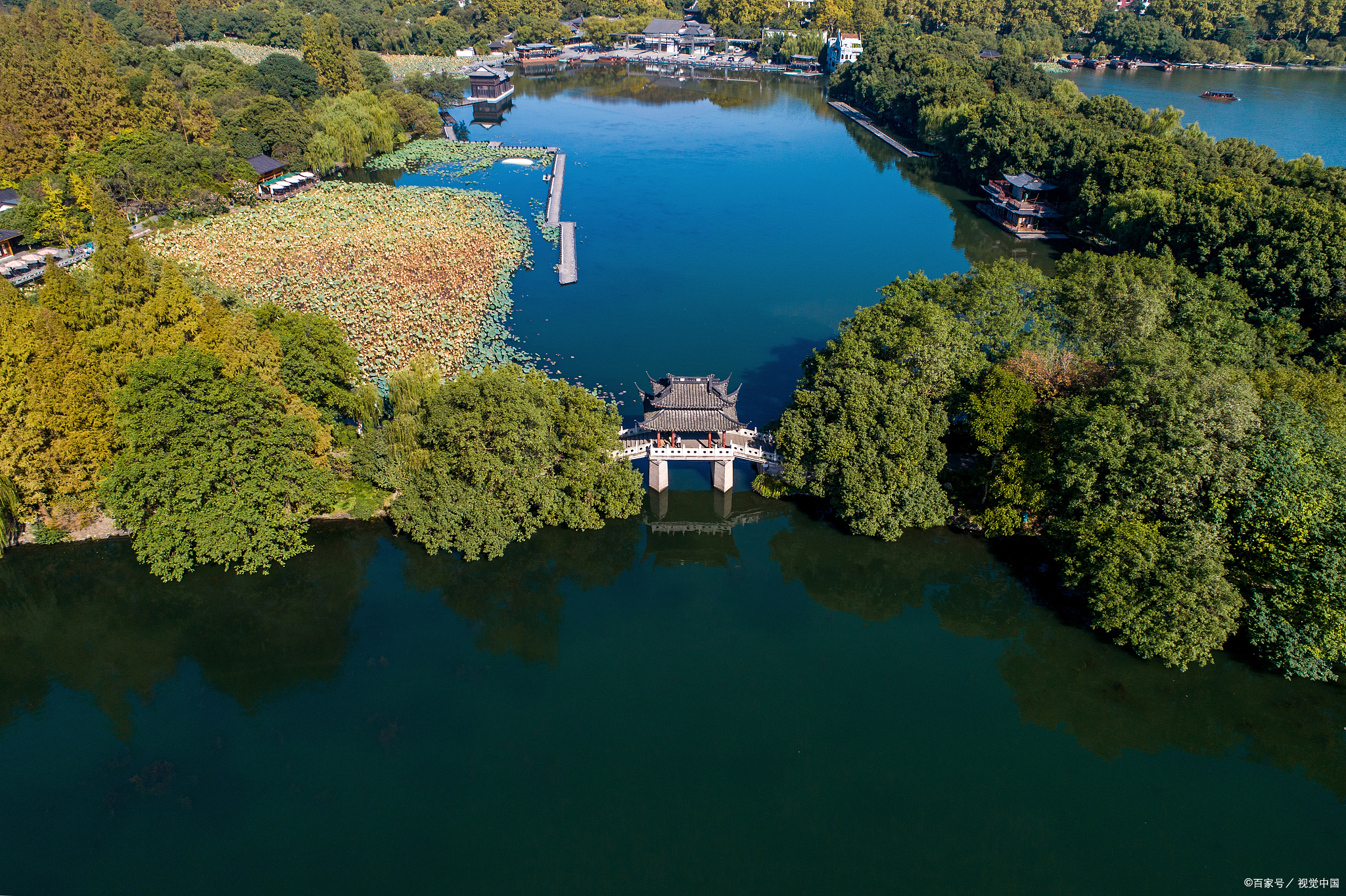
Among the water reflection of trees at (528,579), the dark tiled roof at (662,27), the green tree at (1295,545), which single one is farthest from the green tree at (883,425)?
the dark tiled roof at (662,27)

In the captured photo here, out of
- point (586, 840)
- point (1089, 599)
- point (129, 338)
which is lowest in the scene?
point (586, 840)

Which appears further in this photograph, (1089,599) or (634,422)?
(634,422)

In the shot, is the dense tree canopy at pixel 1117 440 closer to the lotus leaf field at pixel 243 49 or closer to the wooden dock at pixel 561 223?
the wooden dock at pixel 561 223

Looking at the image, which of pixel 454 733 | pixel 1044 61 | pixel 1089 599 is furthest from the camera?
pixel 1044 61

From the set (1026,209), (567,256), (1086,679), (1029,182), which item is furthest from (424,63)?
(1086,679)

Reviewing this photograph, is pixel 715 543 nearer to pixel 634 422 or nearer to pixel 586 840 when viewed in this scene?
pixel 634 422

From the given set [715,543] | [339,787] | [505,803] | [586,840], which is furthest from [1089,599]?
[339,787]
